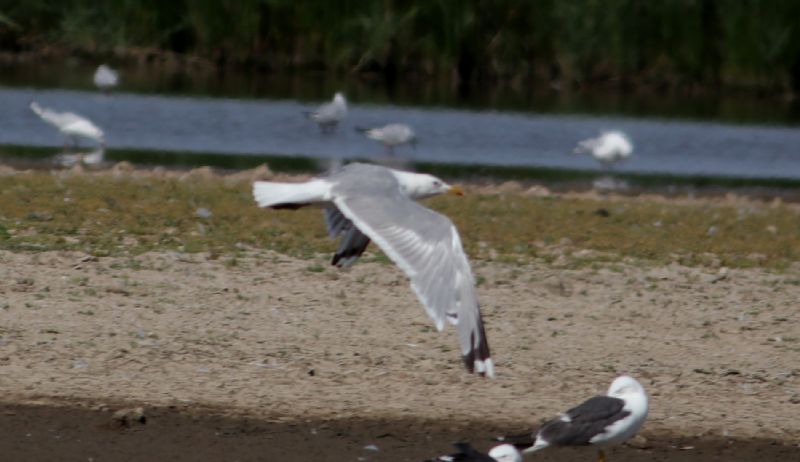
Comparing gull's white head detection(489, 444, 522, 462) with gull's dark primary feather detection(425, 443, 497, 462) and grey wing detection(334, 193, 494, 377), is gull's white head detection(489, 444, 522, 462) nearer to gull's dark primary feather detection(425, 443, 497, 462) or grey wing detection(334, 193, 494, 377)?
gull's dark primary feather detection(425, 443, 497, 462)

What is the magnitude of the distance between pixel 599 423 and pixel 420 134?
14.9m

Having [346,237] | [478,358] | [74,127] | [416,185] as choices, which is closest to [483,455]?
[478,358]

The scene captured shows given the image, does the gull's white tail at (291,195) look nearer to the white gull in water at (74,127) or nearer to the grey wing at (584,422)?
the grey wing at (584,422)

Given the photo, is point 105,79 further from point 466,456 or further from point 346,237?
point 466,456

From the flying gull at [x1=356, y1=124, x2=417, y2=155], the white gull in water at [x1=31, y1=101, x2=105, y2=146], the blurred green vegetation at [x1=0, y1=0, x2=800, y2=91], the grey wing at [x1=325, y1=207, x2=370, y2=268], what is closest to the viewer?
the grey wing at [x1=325, y1=207, x2=370, y2=268]

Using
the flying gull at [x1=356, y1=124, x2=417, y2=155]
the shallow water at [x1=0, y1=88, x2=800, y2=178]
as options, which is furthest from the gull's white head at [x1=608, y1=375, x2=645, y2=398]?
the flying gull at [x1=356, y1=124, x2=417, y2=155]

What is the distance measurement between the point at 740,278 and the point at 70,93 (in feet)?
53.4

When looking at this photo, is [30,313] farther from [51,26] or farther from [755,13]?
[51,26]

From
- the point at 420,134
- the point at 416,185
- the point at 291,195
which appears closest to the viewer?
the point at 291,195

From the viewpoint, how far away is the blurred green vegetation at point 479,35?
87.8 feet

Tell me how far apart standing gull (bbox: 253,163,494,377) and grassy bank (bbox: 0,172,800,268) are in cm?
259

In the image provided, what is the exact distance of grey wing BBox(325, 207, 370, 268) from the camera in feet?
25.2

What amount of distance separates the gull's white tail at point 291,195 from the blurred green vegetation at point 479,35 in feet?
65.3

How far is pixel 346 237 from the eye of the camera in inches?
305
